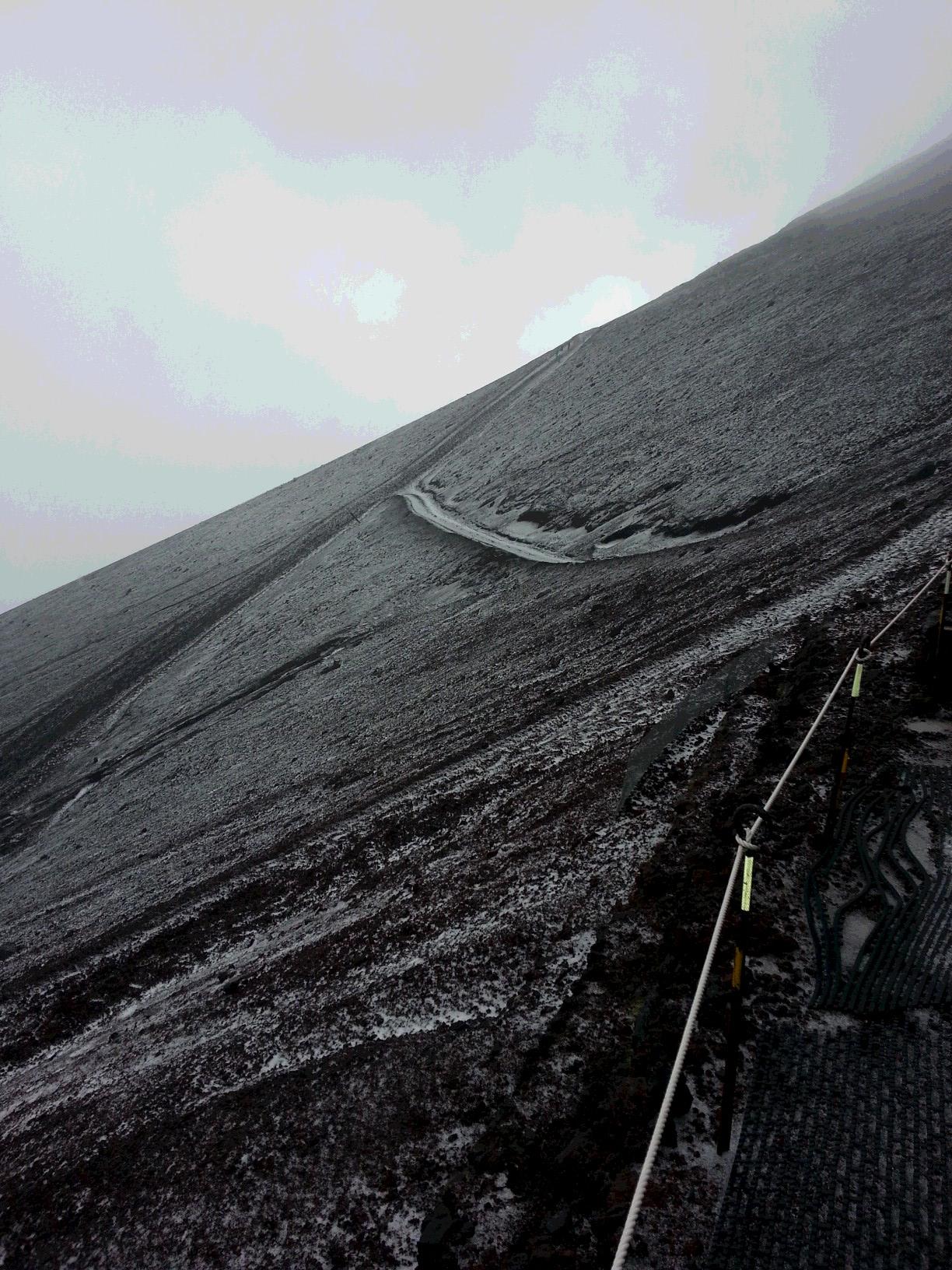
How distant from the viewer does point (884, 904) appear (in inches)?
118

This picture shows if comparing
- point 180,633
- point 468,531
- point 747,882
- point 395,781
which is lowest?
point 395,781

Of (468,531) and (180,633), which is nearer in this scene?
(468,531)

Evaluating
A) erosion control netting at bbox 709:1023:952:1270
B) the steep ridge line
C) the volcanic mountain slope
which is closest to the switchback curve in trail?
the volcanic mountain slope

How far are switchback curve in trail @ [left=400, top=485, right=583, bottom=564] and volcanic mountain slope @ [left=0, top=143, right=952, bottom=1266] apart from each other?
0.13m

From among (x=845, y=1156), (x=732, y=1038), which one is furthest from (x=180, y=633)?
(x=845, y=1156)

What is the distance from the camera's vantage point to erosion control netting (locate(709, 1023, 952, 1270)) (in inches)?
77.6

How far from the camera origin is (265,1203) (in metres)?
2.82

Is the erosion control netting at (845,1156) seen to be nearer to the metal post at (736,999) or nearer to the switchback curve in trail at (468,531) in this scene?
the metal post at (736,999)

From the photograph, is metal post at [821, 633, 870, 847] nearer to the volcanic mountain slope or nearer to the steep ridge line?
the volcanic mountain slope

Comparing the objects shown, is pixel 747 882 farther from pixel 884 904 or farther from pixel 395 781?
pixel 395 781

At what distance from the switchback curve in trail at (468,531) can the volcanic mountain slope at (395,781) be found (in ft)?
0.42

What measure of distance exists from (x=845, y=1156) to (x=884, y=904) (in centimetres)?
114

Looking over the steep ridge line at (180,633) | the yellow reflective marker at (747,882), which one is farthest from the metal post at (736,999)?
the steep ridge line at (180,633)

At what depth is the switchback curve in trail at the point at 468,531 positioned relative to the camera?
35.5 ft
